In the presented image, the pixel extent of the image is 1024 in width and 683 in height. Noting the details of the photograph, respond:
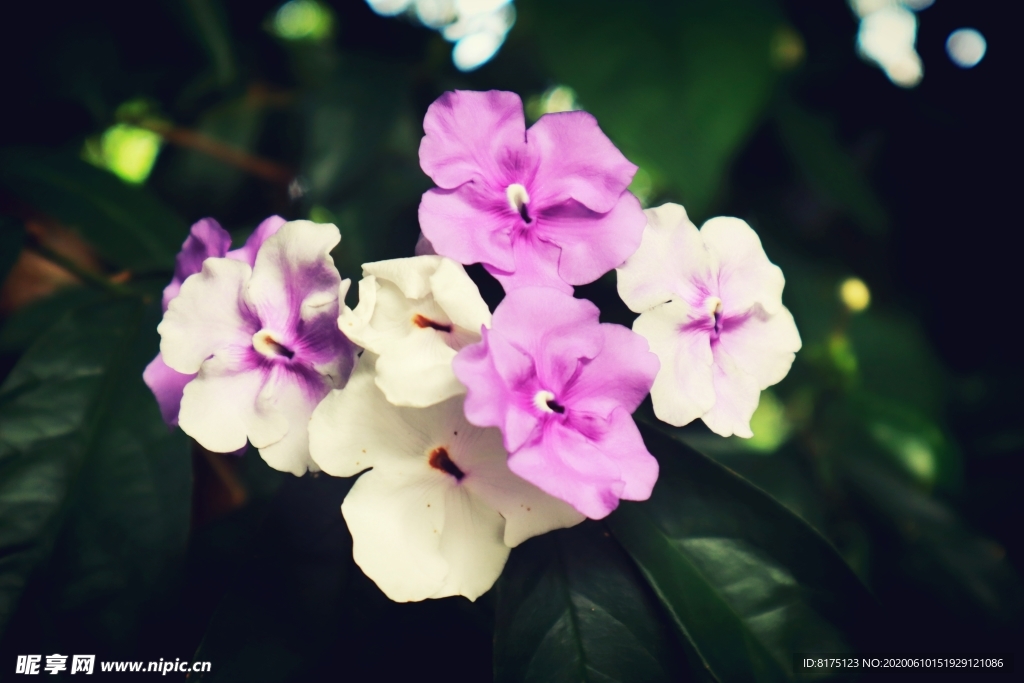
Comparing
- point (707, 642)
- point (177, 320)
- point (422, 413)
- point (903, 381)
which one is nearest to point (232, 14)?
point (177, 320)

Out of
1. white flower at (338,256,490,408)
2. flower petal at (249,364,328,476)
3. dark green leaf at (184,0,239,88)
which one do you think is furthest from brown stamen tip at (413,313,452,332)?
dark green leaf at (184,0,239,88)

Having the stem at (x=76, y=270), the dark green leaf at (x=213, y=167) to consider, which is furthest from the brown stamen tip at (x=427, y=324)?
the dark green leaf at (x=213, y=167)

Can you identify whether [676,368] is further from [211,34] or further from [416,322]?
[211,34]

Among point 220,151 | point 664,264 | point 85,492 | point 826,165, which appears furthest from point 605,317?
point 220,151

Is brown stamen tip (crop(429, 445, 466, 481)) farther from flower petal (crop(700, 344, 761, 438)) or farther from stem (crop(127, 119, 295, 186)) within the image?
stem (crop(127, 119, 295, 186))

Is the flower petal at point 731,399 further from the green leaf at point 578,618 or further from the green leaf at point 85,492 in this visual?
the green leaf at point 85,492
